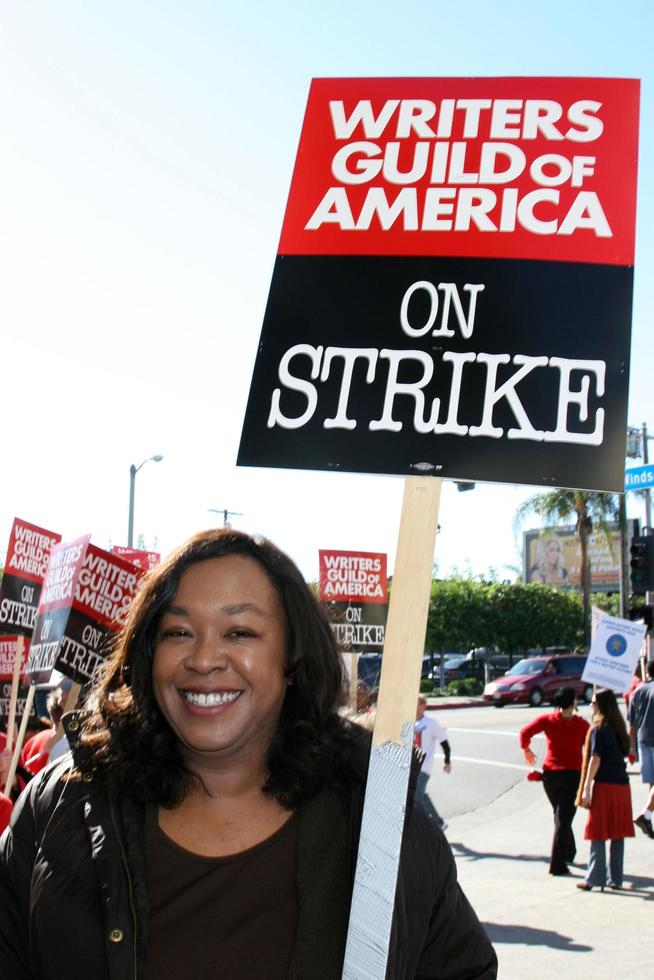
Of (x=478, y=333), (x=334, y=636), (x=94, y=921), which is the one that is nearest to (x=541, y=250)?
(x=478, y=333)

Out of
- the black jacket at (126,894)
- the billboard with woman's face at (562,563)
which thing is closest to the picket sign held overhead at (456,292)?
the black jacket at (126,894)

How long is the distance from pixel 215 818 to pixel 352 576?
11.5 meters

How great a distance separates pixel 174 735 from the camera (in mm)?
2408

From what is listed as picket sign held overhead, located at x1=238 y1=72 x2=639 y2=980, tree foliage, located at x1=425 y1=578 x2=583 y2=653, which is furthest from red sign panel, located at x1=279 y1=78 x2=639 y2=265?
tree foliage, located at x1=425 y1=578 x2=583 y2=653

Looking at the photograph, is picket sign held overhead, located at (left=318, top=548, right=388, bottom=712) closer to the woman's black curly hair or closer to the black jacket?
the woman's black curly hair

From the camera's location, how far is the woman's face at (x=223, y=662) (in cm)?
227

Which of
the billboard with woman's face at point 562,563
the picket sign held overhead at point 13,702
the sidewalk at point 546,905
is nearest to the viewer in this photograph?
the picket sign held overhead at point 13,702

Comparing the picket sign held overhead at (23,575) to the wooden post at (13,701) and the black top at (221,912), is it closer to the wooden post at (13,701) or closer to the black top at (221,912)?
the wooden post at (13,701)

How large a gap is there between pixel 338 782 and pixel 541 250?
1.32m

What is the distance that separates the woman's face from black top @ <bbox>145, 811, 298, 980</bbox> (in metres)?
0.21

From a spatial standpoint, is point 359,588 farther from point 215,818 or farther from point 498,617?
point 498,617

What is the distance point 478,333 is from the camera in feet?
8.75

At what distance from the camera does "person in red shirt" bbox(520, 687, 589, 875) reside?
10062 mm

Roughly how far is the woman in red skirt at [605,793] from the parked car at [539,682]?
72.7ft
